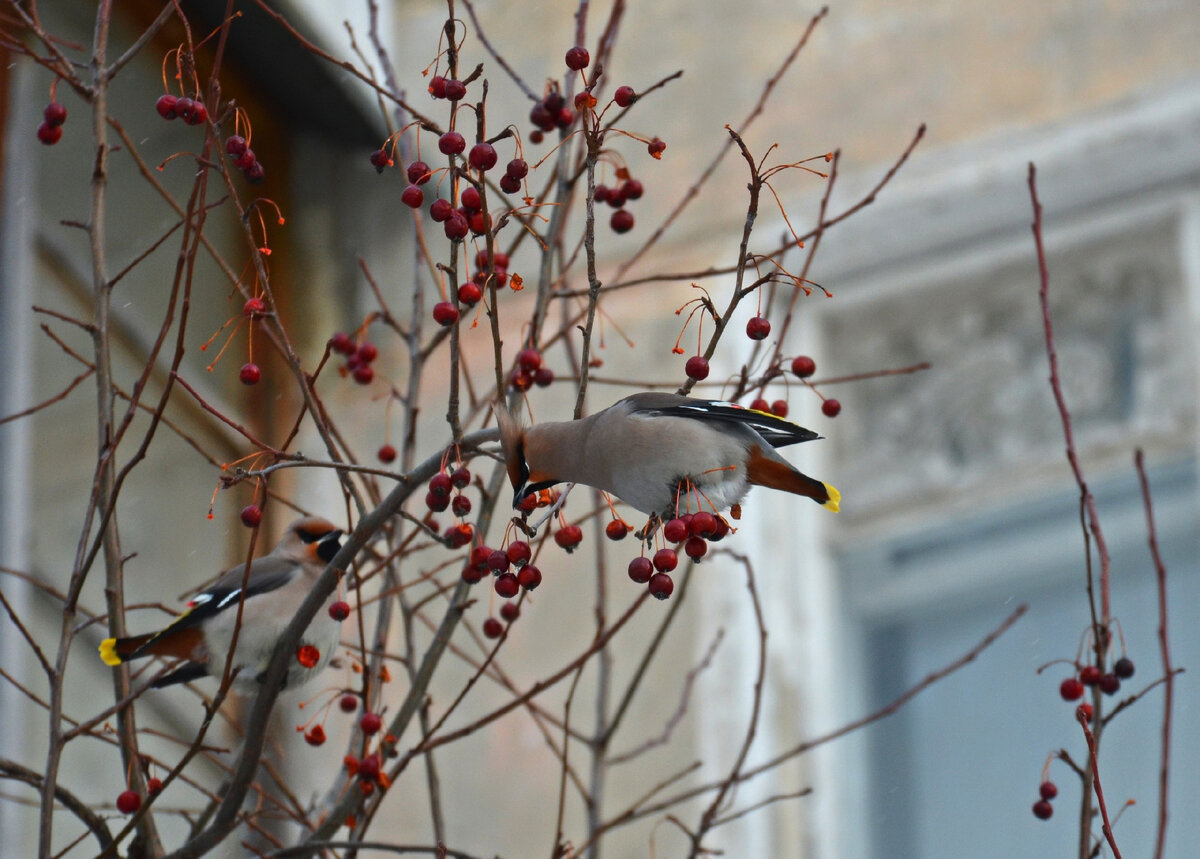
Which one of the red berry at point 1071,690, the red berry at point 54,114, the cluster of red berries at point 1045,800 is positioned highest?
the red berry at point 54,114

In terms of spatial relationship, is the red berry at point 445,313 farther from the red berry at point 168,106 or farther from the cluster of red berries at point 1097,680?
the cluster of red berries at point 1097,680

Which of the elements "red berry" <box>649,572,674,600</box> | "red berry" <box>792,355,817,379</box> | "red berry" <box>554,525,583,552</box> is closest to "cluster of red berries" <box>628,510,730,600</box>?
"red berry" <box>649,572,674,600</box>

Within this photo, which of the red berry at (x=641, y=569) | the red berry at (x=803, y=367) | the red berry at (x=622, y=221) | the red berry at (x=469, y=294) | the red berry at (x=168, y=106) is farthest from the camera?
the red berry at (x=622, y=221)

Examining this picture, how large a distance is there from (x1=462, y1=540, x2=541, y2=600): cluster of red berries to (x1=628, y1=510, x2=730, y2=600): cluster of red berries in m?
0.13

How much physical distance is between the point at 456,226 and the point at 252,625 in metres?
1.15

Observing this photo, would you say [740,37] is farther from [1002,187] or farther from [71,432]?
[71,432]

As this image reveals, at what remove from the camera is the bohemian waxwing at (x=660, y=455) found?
2303mm

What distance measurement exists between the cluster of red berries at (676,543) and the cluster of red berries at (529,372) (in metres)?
0.39

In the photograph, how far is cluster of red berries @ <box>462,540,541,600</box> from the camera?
6.82ft

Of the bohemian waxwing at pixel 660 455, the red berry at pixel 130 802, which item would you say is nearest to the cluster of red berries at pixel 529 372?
the bohemian waxwing at pixel 660 455

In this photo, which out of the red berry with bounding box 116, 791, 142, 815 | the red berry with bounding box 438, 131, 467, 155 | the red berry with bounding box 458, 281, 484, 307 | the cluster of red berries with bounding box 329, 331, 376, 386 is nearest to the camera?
the red berry with bounding box 438, 131, 467, 155

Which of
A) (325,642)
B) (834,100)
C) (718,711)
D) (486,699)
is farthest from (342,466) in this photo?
(834,100)

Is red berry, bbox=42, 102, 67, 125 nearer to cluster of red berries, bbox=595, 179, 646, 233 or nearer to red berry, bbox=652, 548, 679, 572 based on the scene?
cluster of red berries, bbox=595, 179, 646, 233

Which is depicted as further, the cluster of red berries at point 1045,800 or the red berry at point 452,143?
the cluster of red berries at point 1045,800
